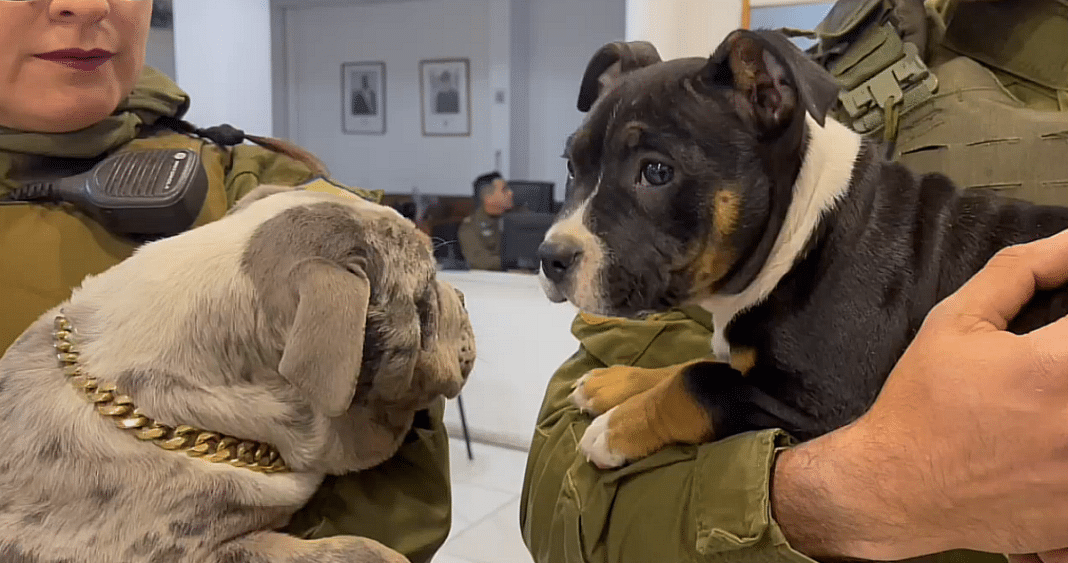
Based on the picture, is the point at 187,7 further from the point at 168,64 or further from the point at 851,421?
the point at 851,421

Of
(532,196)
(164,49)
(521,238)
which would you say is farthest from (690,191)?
(532,196)

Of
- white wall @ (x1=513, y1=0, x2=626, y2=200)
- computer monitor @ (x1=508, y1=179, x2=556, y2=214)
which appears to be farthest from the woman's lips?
white wall @ (x1=513, y1=0, x2=626, y2=200)

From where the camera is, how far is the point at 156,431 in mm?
1395

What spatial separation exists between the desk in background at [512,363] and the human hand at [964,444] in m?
3.45

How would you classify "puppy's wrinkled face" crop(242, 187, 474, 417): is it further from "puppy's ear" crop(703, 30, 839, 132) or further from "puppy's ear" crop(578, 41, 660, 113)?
"puppy's ear" crop(703, 30, 839, 132)

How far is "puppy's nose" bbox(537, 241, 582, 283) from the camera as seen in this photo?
1.49m

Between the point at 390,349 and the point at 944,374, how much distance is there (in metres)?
0.86

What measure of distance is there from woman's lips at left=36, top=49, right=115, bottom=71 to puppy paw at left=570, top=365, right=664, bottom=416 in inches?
48.2

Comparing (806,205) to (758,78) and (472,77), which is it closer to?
(758,78)

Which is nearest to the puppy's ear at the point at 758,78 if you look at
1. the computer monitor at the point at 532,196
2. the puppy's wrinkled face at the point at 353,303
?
the puppy's wrinkled face at the point at 353,303

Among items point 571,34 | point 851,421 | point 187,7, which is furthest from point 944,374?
point 571,34

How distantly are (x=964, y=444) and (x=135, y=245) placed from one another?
1620 mm

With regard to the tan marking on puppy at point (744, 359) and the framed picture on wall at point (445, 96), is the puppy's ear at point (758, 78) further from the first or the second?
the framed picture on wall at point (445, 96)

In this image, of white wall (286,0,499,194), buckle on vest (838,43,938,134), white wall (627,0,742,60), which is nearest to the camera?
buckle on vest (838,43,938,134)
